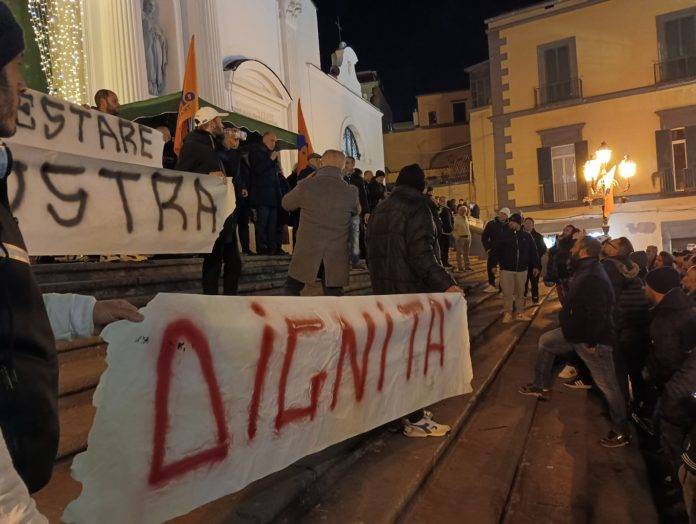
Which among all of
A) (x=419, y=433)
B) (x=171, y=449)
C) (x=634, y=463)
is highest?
(x=171, y=449)

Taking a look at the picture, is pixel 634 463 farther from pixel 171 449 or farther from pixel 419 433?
pixel 171 449

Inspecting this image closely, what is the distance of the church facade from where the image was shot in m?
9.02

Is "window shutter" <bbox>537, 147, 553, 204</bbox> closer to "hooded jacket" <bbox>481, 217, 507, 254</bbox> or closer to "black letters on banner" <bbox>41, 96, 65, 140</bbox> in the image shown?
"hooded jacket" <bbox>481, 217, 507, 254</bbox>

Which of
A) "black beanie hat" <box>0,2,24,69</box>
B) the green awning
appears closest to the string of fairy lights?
the green awning

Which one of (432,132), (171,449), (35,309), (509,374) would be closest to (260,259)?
(509,374)

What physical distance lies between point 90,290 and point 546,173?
21363 mm

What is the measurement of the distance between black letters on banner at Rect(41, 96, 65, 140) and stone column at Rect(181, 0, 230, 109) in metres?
6.55

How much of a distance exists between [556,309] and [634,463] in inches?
271

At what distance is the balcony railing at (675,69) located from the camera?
20375 mm

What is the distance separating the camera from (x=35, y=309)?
1160 mm

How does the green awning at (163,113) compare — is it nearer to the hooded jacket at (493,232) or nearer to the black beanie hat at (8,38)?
the hooded jacket at (493,232)

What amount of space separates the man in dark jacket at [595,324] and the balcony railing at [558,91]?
1989 centimetres

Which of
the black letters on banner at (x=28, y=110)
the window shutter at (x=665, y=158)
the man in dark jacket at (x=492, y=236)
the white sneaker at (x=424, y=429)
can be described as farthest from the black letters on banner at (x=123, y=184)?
the window shutter at (x=665, y=158)

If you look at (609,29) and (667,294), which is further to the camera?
(609,29)
